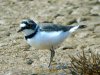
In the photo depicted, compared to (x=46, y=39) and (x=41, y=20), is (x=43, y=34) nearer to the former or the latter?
(x=46, y=39)

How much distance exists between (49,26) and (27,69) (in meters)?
0.77

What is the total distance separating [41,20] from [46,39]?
2.71 metres

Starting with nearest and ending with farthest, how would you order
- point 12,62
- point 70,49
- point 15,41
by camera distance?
1. point 12,62
2. point 70,49
3. point 15,41

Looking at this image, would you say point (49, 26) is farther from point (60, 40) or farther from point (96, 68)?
point (96, 68)

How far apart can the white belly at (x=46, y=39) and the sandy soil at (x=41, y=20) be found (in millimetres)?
434

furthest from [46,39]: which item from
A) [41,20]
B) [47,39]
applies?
[41,20]

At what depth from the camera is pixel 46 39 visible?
6.71m

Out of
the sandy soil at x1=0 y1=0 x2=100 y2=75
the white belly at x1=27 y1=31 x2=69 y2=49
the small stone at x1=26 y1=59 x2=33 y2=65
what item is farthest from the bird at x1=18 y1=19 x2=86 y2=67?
the small stone at x1=26 y1=59 x2=33 y2=65

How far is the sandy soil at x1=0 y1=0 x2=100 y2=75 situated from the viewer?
7.20m

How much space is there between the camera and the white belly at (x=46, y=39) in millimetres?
6705

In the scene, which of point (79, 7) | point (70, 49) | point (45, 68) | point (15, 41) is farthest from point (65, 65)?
point (79, 7)

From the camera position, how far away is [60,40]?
688 centimetres

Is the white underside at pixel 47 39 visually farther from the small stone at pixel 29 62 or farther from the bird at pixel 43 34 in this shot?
the small stone at pixel 29 62

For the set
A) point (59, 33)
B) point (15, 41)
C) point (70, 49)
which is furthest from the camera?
point (15, 41)
